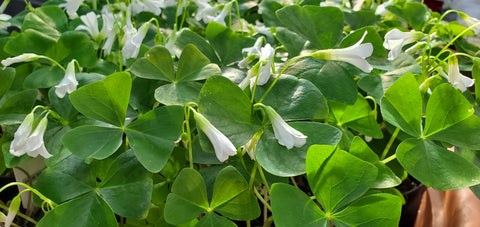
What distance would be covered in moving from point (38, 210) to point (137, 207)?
0.34m

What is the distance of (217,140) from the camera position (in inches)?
19.2

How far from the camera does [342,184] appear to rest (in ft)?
1.58

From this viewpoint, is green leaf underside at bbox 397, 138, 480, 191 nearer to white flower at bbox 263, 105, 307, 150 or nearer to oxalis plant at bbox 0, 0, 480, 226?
oxalis plant at bbox 0, 0, 480, 226

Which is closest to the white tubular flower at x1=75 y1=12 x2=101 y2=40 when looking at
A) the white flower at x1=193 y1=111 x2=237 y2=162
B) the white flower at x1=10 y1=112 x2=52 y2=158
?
the white flower at x1=10 y1=112 x2=52 y2=158

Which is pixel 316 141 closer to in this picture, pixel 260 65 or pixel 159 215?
pixel 260 65

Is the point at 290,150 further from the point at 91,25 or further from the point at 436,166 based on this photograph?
the point at 91,25

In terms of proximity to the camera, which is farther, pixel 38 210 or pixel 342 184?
pixel 38 210

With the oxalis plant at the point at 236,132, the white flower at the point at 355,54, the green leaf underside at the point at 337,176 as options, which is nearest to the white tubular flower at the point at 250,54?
the oxalis plant at the point at 236,132

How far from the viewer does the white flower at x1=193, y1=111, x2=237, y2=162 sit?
482 mm

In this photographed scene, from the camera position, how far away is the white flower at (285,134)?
0.50 metres

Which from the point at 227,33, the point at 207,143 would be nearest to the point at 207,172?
the point at 207,143

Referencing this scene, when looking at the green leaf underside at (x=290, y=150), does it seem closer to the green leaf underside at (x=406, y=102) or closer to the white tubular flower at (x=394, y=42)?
the green leaf underside at (x=406, y=102)

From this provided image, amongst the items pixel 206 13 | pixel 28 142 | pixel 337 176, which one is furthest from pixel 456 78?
pixel 28 142

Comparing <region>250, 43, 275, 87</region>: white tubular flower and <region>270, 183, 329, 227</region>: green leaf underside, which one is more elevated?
<region>250, 43, 275, 87</region>: white tubular flower
